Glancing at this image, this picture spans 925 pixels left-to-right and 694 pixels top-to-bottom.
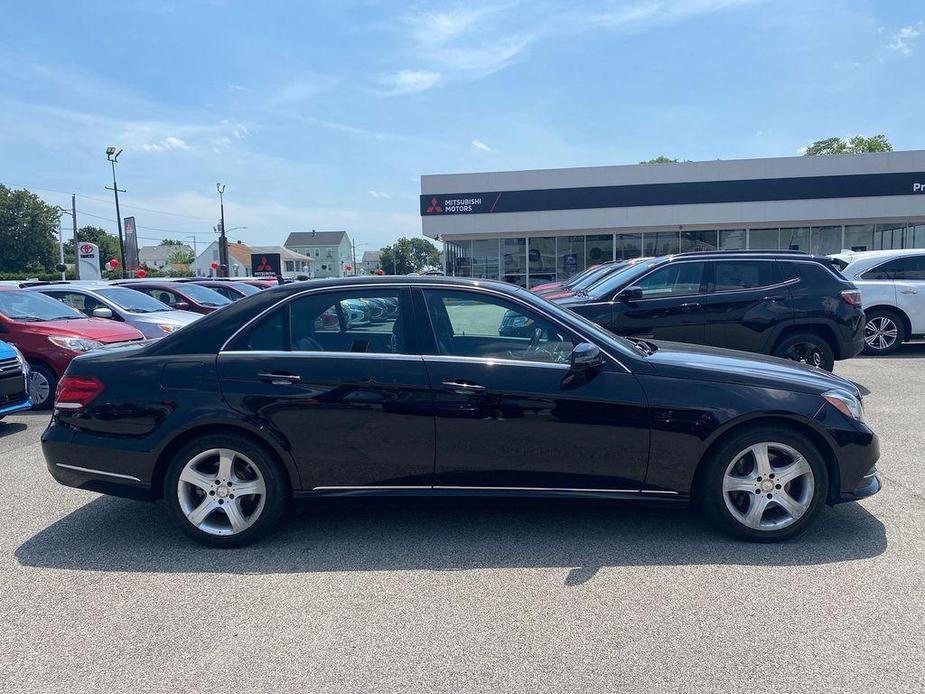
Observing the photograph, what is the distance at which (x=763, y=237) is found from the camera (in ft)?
93.0

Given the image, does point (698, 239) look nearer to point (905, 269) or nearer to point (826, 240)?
point (826, 240)

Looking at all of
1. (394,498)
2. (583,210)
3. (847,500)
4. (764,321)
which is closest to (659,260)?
(764,321)

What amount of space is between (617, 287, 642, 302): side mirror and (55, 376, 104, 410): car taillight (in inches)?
246

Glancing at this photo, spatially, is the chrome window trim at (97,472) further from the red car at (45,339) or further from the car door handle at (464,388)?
the red car at (45,339)

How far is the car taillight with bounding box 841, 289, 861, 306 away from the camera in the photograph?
8.52 meters

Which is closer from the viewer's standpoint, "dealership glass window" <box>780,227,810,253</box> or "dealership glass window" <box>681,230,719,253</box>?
"dealership glass window" <box>780,227,810,253</box>

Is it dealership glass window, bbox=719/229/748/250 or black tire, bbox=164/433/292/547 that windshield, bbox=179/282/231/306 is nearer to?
black tire, bbox=164/433/292/547

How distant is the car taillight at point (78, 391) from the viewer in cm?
418

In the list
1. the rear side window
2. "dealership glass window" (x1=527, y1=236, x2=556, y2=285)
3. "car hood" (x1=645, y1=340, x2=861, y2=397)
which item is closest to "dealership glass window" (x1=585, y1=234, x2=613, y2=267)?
"dealership glass window" (x1=527, y1=236, x2=556, y2=285)

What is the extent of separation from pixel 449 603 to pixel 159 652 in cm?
135

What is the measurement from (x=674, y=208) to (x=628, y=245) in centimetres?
239

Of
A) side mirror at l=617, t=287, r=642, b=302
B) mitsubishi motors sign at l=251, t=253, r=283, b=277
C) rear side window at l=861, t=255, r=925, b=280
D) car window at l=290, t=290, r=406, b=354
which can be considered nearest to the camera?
car window at l=290, t=290, r=406, b=354

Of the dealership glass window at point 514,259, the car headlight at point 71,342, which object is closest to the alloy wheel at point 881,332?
the car headlight at point 71,342

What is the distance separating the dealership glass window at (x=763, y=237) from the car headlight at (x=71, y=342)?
2624cm
